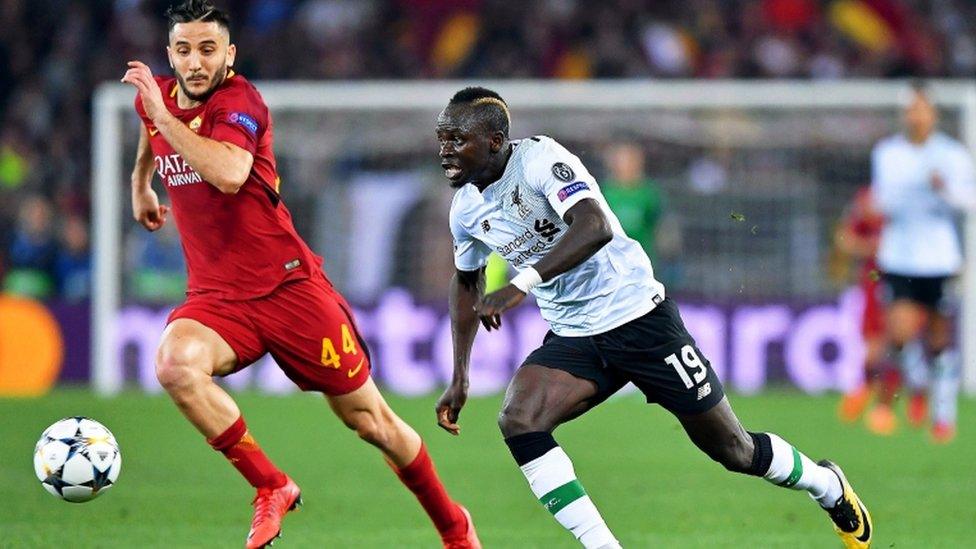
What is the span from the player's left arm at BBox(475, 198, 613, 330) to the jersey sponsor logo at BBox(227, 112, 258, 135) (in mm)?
1281

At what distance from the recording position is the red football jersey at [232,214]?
6789 mm

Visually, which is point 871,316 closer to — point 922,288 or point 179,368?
point 922,288

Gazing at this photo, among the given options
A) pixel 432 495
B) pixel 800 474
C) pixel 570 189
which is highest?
pixel 570 189

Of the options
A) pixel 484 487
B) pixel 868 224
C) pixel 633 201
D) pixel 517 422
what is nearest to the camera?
pixel 517 422

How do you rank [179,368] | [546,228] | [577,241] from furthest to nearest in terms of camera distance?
1. [179,368]
2. [546,228]
3. [577,241]

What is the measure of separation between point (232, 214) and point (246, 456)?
0.93 meters

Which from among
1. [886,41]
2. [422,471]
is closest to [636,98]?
[886,41]

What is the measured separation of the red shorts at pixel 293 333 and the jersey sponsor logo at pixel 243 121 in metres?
0.64

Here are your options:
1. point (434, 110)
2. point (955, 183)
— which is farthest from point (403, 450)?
point (434, 110)

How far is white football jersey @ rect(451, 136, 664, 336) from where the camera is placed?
251 inches

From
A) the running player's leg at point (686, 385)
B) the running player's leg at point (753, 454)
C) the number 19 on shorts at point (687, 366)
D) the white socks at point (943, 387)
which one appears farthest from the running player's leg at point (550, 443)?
the white socks at point (943, 387)

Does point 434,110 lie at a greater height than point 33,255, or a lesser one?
greater

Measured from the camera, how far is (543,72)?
67.0 feet

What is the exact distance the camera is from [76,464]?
23.0ft
